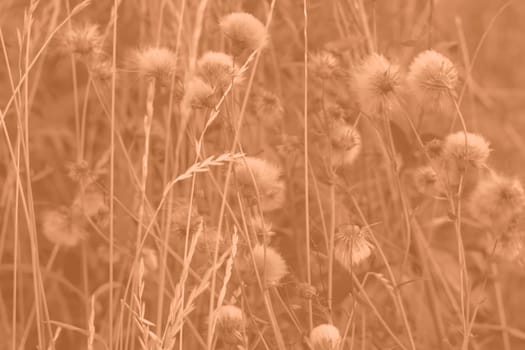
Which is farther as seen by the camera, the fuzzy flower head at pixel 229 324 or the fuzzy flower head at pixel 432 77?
the fuzzy flower head at pixel 432 77

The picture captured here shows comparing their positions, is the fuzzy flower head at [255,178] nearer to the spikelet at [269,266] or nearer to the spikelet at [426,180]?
the spikelet at [269,266]

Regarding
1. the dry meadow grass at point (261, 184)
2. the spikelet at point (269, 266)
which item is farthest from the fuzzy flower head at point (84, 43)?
the spikelet at point (269, 266)

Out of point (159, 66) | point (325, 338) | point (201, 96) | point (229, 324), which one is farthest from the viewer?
point (159, 66)

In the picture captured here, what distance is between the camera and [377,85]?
4.25 ft

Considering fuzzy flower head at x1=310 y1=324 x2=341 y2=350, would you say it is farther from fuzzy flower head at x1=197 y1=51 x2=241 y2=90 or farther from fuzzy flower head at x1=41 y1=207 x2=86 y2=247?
fuzzy flower head at x1=41 y1=207 x2=86 y2=247

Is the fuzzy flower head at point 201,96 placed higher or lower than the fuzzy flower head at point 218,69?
lower

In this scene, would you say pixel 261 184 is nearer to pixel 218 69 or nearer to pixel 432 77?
pixel 218 69

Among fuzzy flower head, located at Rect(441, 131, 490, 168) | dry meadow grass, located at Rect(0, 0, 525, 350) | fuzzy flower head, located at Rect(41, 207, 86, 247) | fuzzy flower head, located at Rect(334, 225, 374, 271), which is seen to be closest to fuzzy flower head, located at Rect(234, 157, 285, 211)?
dry meadow grass, located at Rect(0, 0, 525, 350)

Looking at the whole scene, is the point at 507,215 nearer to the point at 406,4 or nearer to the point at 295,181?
the point at 295,181

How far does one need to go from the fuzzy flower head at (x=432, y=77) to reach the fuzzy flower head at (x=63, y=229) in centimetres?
59

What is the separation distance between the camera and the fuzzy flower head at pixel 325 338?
0.99 m

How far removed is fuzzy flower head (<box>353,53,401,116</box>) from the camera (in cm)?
129

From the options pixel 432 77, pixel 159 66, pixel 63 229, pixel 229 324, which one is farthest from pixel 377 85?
pixel 63 229

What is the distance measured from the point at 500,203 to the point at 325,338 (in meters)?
0.37
